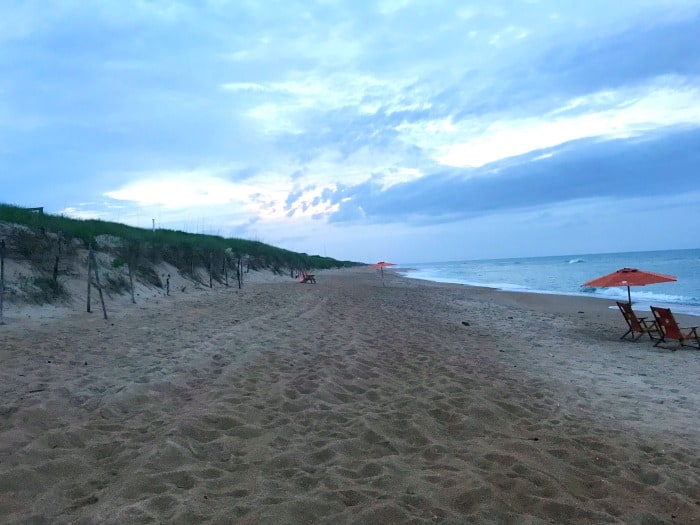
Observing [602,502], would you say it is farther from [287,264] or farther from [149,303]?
[287,264]

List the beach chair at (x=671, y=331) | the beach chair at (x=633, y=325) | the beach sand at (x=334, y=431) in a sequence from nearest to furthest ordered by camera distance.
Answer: the beach sand at (x=334, y=431)
the beach chair at (x=671, y=331)
the beach chair at (x=633, y=325)

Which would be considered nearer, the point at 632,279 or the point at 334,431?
the point at 334,431

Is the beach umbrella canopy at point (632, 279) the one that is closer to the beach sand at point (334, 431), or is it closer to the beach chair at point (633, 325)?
the beach chair at point (633, 325)

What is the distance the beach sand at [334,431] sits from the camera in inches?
115

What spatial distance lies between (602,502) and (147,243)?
18226mm

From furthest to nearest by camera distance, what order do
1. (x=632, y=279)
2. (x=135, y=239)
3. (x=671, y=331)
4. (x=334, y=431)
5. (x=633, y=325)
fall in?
(x=135, y=239) → (x=632, y=279) → (x=633, y=325) → (x=671, y=331) → (x=334, y=431)

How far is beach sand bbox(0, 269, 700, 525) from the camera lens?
2922 mm

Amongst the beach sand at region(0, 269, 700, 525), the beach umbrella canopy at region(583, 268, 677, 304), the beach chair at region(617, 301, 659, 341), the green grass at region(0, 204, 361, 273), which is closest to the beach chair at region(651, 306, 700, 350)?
the beach chair at region(617, 301, 659, 341)

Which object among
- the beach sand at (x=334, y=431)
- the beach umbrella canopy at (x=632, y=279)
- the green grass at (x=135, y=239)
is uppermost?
the green grass at (x=135, y=239)

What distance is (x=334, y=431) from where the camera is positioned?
4.14 meters

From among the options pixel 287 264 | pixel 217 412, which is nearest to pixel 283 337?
pixel 217 412

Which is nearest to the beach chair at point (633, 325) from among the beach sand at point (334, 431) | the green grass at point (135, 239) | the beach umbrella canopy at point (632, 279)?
the beach umbrella canopy at point (632, 279)

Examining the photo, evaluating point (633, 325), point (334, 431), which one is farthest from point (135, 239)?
point (633, 325)

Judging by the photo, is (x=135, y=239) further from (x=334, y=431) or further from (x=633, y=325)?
(x=633, y=325)
